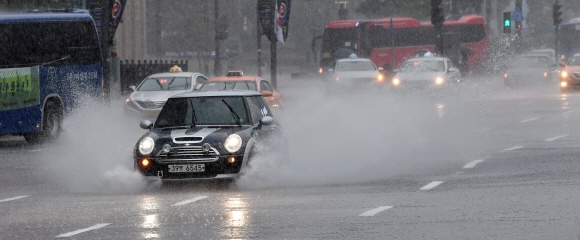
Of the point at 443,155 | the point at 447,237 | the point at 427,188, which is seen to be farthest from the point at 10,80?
the point at 447,237

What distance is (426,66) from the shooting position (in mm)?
39500

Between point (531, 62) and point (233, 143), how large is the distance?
120 ft

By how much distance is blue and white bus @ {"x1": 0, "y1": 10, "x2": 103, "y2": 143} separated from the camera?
988 inches

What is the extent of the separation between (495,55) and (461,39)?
6.64 metres

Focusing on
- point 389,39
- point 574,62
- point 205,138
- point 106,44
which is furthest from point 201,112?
point 389,39

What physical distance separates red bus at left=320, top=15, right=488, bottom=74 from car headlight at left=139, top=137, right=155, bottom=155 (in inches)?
2070

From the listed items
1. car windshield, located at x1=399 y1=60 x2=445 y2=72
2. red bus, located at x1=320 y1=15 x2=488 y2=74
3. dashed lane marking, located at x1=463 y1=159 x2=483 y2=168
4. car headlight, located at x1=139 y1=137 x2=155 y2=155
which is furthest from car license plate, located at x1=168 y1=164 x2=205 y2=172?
red bus, located at x1=320 y1=15 x2=488 y2=74

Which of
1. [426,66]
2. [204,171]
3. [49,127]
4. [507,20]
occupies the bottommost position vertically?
[49,127]

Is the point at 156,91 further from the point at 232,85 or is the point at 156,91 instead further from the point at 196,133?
the point at 196,133

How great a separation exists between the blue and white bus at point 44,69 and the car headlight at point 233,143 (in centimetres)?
1028

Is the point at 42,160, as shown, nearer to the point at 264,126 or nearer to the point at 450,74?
the point at 264,126

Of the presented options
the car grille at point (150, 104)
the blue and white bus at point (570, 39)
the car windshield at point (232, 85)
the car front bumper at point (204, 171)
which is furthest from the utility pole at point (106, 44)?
the blue and white bus at point (570, 39)

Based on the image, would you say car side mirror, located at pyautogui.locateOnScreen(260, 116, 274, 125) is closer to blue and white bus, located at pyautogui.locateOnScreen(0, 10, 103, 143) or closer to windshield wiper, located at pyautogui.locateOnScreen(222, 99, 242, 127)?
windshield wiper, located at pyautogui.locateOnScreen(222, 99, 242, 127)

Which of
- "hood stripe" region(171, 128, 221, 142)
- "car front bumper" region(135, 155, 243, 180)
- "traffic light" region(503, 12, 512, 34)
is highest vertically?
"traffic light" region(503, 12, 512, 34)
